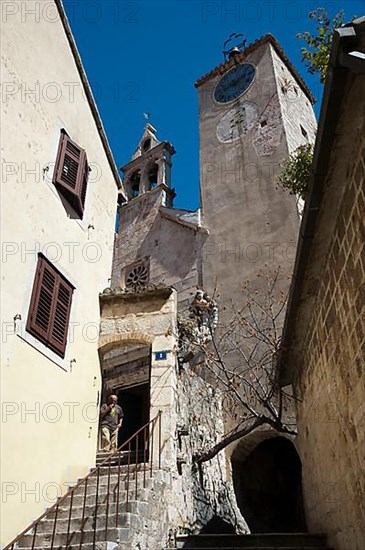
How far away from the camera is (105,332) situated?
9711 mm

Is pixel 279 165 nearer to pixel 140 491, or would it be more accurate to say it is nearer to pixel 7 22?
pixel 7 22

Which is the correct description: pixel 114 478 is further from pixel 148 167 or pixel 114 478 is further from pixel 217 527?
Answer: pixel 148 167

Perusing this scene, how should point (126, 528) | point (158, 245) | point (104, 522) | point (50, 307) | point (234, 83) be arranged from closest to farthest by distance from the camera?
point (126, 528)
point (104, 522)
point (50, 307)
point (158, 245)
point (234, 83)

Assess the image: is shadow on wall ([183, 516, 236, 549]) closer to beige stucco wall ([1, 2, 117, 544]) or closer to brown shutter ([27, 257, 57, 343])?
beige stucco wall ([1, 2, 117, 544])

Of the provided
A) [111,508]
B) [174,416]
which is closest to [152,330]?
[174,416]

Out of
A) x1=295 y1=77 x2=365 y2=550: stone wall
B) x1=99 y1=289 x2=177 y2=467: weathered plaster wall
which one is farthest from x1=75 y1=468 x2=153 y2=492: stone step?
x1=295 y1=77 x2=365 y2=550: stone wall

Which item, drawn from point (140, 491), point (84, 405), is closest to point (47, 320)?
point (84, 405)

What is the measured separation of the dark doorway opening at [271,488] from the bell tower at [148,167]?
9768 mm

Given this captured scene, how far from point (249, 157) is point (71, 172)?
8673 mm

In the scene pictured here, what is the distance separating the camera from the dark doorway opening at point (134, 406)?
13.3 m

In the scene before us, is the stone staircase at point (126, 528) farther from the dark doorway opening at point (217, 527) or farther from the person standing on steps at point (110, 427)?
the dark doorway opening at point (217, 527)

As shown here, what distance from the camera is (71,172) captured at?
9.23m

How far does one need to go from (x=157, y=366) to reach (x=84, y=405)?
1459 millimetres

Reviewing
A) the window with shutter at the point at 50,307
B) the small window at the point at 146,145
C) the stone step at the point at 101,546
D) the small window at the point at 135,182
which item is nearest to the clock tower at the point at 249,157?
the small window at the point at 146,145
